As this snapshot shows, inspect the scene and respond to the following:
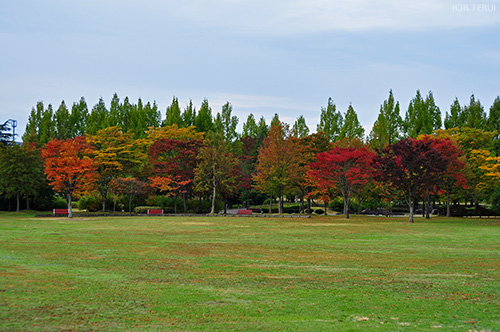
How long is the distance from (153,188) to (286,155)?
677 inches

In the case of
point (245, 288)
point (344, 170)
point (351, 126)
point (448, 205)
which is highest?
point (351, 126)

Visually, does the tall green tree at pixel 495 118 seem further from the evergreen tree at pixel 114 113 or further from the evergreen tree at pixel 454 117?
the evergreen tree at pixel 114 113

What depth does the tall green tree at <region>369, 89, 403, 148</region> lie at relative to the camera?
7544cm

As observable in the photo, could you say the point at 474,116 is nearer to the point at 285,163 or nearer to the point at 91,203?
the point at 285,163

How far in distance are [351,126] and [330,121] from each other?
6.24 metres

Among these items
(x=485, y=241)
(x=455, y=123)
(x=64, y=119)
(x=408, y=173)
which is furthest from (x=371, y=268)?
(x=64, y=119)

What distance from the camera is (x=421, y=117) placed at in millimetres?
76625

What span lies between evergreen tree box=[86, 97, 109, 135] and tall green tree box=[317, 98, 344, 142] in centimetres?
3836

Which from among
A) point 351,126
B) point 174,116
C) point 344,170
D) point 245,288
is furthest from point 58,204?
point 245,288

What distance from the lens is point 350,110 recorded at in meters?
84.7

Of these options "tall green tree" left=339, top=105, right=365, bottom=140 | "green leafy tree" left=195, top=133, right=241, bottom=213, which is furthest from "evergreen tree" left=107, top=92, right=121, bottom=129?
"tall green tree" left=339, top=105, right=365, bottom=140

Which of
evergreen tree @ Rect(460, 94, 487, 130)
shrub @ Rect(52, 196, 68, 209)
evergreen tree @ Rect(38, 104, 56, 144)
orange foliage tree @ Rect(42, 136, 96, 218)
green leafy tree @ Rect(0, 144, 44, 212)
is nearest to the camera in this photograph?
orange foliage tree @ Rect(42, 136, 96, 218)

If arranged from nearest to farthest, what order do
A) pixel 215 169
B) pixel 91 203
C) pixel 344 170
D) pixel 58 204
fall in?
pixel 344 170 < pixel 215 169 < pixel 91 203 < pixel 58 204

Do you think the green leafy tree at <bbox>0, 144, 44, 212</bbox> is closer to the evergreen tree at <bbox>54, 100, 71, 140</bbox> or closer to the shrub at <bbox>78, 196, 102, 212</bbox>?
the shrub at <bbox>78, 196, 102, 212</bbox>
